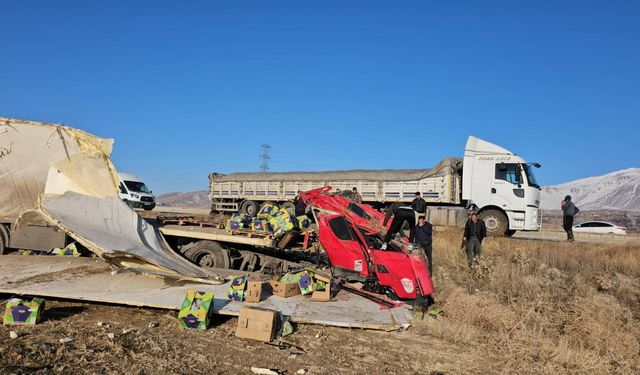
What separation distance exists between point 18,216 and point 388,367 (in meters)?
7.96

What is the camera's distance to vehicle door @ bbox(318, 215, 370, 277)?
7.07 meters

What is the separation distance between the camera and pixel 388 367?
443 cm

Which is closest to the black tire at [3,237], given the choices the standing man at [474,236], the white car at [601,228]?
the standing man at [474,236]

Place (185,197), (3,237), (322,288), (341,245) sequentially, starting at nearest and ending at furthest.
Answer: (322,288) → (341,245) → (3,237) → (185,197)

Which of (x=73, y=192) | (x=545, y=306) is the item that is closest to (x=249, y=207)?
(x=73, y=192)

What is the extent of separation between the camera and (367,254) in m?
6.98

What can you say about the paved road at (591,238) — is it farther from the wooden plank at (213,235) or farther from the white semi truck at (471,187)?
the wooden plank at (213,235)

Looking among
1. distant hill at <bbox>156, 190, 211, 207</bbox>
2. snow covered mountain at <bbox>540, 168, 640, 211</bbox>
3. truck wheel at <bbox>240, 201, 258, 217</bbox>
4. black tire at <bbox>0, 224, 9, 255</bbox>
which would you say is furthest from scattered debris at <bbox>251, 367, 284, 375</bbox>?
distant hill at <bbox>156, 190, 211, 207</bbox>

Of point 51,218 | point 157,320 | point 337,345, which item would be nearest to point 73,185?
point 51,218

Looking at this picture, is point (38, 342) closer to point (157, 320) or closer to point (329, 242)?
point (157, 320)

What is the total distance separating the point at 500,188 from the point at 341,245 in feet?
30.1

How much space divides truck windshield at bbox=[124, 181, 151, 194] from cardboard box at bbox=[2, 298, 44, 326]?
62.0 ft

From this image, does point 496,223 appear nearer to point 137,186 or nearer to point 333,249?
point 333,249

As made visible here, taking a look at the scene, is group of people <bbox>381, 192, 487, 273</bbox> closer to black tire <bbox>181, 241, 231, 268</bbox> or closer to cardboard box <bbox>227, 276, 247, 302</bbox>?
cardboard box <bbox>227, 276, 247, 302</bbox>
